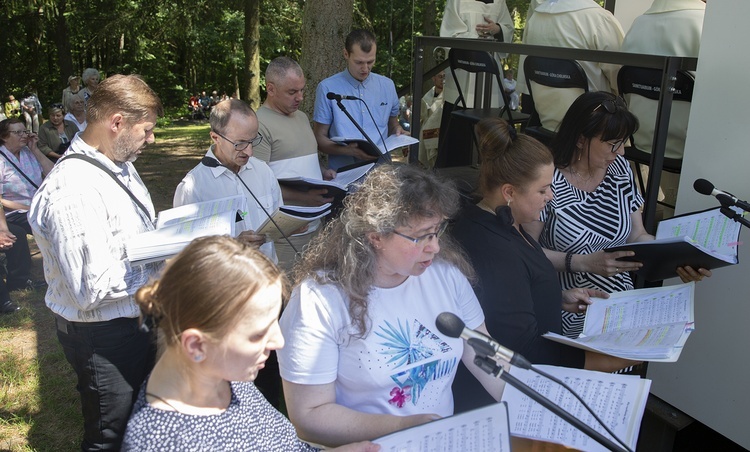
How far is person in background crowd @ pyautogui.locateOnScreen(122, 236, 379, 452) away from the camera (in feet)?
4.53

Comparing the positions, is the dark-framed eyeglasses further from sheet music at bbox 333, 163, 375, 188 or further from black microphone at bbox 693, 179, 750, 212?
sheet music at bbox 333, 163, 375, 188

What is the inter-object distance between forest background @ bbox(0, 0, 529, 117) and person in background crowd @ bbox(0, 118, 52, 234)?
2584 millimetres

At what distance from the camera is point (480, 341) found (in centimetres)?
136

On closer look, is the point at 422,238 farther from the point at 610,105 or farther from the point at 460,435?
the point at 610,105

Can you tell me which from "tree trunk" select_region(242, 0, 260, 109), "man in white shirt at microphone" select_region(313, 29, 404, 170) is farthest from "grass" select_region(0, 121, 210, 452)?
"tree trunk" select_region(242, 0, 260, 109)

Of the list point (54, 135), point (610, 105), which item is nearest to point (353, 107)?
point (610, 105)

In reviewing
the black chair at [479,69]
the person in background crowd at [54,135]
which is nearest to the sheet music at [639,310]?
the black chair at [479,69]

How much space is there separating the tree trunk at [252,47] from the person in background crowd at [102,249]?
31.3ft

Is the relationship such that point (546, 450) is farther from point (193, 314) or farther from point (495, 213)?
point (193, 314)

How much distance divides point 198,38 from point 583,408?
18.2 metres

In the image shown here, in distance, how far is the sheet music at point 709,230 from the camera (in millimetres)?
2471

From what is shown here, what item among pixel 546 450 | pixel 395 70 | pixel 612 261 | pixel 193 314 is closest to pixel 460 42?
pixel 612 261

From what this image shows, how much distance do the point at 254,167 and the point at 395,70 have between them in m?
15.7

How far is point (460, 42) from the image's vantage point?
14.9 feet
